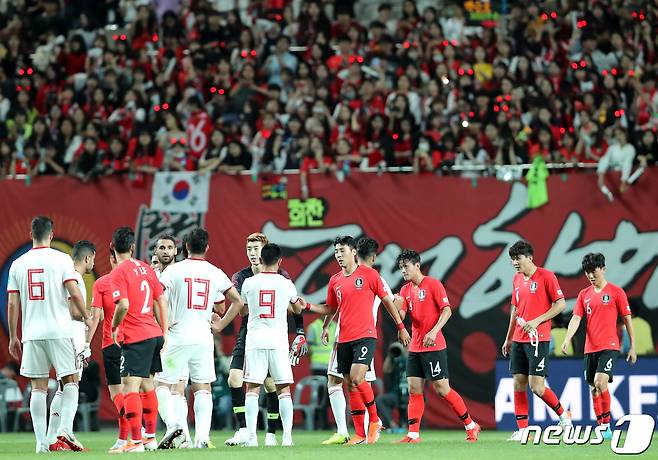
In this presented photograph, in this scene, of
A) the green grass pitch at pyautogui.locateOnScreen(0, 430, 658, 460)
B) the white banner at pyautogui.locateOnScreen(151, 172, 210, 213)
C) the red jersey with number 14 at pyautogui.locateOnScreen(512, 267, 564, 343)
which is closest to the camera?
the green grass pitch at pyautogui.locateOnScreen(0, 430, 658, 460)

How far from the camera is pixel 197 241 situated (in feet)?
44.9

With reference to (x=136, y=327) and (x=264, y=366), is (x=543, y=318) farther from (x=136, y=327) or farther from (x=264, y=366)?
(x=136, y=327)

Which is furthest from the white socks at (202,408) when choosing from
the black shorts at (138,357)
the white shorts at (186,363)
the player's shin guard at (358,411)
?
the player's shin guard at (358,411)

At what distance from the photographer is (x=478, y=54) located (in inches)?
909

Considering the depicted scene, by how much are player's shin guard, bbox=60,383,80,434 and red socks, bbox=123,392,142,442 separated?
1150 mm

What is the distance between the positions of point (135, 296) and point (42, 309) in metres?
1.06

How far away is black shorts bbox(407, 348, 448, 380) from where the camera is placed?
595 inches

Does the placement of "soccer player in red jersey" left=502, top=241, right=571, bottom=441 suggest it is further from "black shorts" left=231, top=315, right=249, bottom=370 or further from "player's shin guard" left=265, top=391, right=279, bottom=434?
"black shorts" left=231, top=315, right=249, bottom=370

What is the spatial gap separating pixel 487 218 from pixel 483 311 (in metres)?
1.51

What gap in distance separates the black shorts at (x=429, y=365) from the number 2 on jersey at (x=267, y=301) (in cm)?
210

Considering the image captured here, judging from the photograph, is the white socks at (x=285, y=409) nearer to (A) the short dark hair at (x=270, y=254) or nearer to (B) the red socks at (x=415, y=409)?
(A) the short dark hair at (x=270, y=254)

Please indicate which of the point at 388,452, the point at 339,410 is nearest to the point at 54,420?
the point at 339,410

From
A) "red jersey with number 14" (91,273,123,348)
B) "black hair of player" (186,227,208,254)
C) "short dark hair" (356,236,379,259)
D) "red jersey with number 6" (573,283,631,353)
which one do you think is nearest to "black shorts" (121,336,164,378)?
"red jersey with number 14" (91,273,123,348)

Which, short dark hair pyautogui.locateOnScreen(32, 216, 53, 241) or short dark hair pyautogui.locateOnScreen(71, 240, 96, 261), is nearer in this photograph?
short dark hair pyautogui.locateOnScreen(32, 216, 53, 241)
